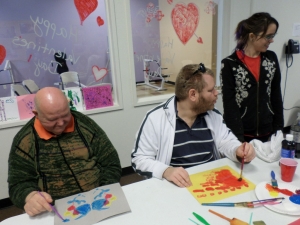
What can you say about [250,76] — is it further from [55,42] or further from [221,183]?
[55,42]

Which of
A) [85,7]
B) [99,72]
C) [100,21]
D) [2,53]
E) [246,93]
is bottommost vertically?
[246,93]

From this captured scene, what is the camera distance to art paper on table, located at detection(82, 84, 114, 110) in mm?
2395

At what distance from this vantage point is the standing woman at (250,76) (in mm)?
1595

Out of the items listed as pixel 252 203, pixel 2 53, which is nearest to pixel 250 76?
pixel 252 203

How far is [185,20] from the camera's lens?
104 inches

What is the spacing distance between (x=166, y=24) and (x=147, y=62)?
434mm

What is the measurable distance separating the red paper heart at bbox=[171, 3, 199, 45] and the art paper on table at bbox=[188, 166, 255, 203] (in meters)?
1.84

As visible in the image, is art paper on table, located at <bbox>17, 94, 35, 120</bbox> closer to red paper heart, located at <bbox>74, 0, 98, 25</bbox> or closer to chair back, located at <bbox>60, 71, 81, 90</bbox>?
chair back, located at <bbox>60, 71, 81, 90</bbox>

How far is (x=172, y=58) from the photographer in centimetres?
275

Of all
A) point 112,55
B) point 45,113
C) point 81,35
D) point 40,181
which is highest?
point 81,35

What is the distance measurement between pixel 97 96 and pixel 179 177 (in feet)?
5.05

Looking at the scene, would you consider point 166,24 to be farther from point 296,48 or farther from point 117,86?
point 296,48

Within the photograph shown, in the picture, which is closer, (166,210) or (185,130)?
(166,210)

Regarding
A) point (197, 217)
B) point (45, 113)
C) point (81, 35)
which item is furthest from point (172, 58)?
point (197, 217)
